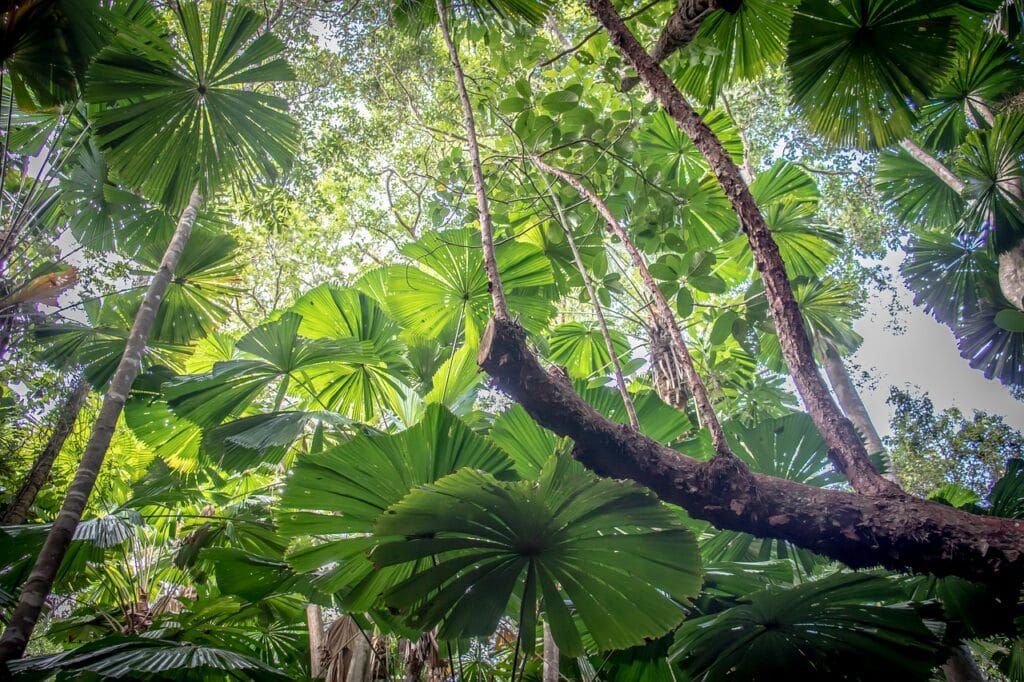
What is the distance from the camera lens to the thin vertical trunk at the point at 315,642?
333 centimetres

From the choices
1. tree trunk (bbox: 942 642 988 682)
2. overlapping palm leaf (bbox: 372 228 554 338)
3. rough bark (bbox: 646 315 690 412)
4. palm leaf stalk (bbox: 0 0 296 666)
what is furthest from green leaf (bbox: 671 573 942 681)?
palm leaf stalk (bbox: 0 0 296 666)

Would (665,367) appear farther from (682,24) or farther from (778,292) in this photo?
(682,24)

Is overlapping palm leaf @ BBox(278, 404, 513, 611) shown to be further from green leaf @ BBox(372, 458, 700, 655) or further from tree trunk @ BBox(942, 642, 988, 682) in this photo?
tree trunk @ BBox(942, 642, 988, 682)

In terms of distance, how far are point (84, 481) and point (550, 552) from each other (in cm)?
198

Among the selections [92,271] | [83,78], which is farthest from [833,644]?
[92,271]

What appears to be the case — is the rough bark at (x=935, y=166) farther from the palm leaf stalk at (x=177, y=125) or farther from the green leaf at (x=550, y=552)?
the palm leaf stalk at (x=177, y=125)

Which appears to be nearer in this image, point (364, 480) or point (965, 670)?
point (364, 480)

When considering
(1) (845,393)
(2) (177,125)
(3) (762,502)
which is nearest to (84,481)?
(2) (177,125)

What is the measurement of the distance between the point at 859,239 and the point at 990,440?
3.42m

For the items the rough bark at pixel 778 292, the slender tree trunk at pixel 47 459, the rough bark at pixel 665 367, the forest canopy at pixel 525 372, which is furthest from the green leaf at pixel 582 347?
the slender tree trunk at pixel 47 459

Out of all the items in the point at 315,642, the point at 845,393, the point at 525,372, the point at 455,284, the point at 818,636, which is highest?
the point at 845,393

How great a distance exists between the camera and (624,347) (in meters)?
3.45

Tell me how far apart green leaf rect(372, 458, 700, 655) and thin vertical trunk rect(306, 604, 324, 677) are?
2.44m

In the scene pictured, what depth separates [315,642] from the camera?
11.5 ft
